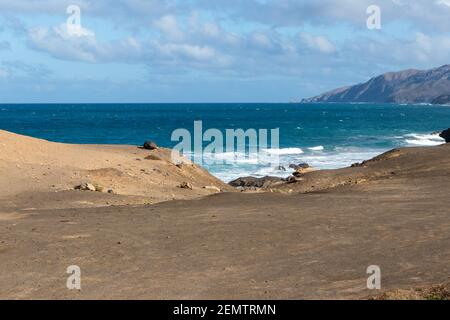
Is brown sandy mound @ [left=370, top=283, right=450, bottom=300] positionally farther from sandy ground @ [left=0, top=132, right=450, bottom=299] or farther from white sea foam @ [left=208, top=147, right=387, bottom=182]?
white sea foam @ [left=208, top=147, right=387, bottom=182]

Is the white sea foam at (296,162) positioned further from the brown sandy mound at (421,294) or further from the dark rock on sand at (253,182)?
the brown sandy mound at (421,294)

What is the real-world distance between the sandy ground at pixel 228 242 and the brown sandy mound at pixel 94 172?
40 centimetres

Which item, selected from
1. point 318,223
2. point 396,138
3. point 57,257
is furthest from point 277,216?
point 396,138

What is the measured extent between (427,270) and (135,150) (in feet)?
85.2

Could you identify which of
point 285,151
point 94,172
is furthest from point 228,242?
point 285,151

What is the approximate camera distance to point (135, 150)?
35156mm

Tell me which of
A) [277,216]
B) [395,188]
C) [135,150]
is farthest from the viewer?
[135,150]

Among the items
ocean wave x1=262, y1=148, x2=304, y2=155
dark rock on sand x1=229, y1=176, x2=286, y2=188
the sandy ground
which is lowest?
dark rock on sand x1=229, y1=176, x2=286, y2=188

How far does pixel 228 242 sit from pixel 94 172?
44.5 feet

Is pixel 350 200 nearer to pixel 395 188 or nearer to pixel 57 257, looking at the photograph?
pixel 395 188

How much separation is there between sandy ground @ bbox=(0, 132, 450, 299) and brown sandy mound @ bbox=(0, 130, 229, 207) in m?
0.40

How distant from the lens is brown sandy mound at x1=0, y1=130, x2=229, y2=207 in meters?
22.5

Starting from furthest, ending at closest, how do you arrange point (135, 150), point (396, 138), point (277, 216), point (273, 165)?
point (396, 138) → point (273, 165) → point (135, 150) → point (277, 216)

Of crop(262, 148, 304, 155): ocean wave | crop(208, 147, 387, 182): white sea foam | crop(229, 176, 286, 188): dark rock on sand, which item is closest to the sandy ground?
crop(229, 176, 286, 188): dark rock on sand
